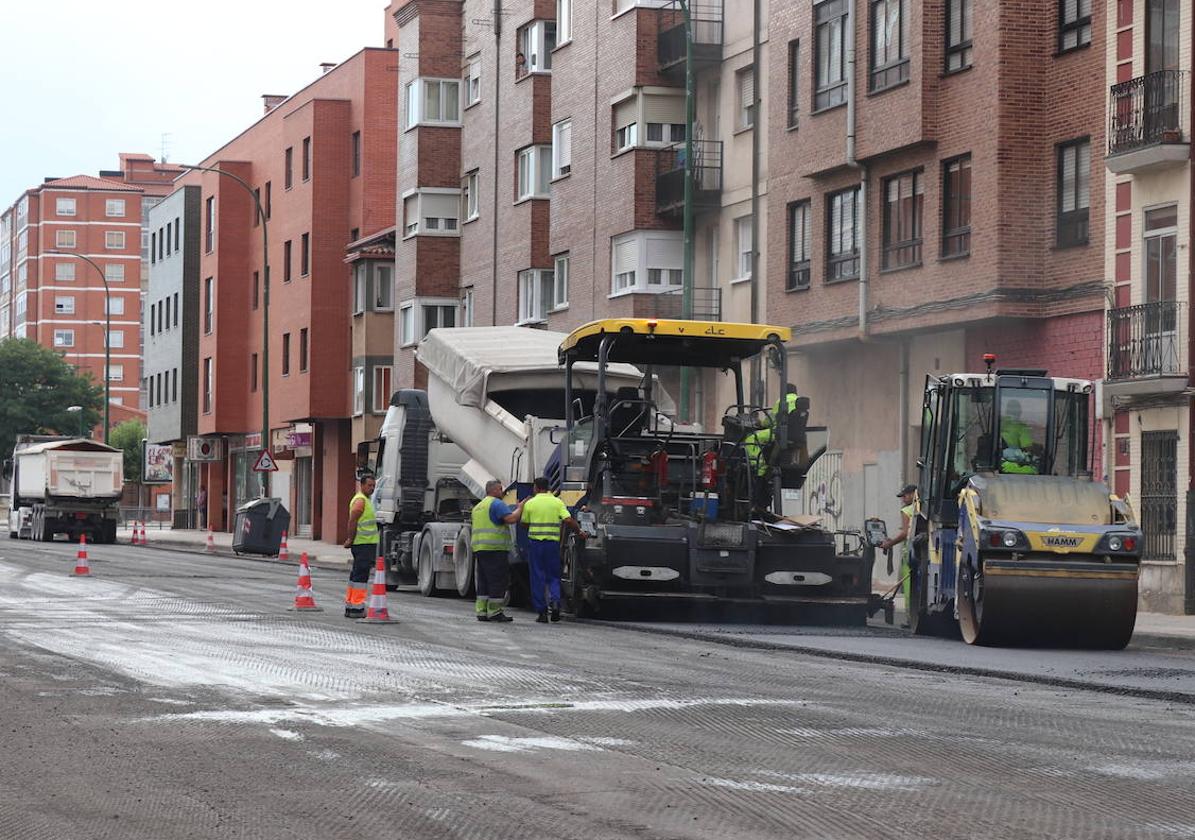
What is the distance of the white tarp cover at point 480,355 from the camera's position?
26859mm

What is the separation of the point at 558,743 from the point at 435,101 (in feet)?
144

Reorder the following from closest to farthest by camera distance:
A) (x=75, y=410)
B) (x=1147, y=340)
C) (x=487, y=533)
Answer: (x=487, y=533), (x=1147, y=340), (x=75, y=410)

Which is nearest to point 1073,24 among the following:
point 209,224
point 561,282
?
point 561,282

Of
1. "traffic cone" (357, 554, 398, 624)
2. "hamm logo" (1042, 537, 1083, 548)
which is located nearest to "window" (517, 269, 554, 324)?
"traffic cone" (357, 554, 398, 624)

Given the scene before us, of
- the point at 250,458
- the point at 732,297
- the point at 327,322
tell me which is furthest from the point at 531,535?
the point at 250,458

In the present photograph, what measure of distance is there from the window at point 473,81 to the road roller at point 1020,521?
32.6 meters

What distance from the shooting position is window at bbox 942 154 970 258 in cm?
2992

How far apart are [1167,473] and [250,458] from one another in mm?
49006

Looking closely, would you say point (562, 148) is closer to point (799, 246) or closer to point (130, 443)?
point (799, 246)

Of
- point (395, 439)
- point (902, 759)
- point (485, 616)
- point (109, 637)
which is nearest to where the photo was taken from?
point (902, 759)

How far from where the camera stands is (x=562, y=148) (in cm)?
4478

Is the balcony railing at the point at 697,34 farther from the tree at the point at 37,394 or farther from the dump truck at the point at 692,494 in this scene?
the tree at the point at 37,394

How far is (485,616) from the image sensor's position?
21.7m

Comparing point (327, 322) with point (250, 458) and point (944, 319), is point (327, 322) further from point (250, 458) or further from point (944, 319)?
point (944, 319)
